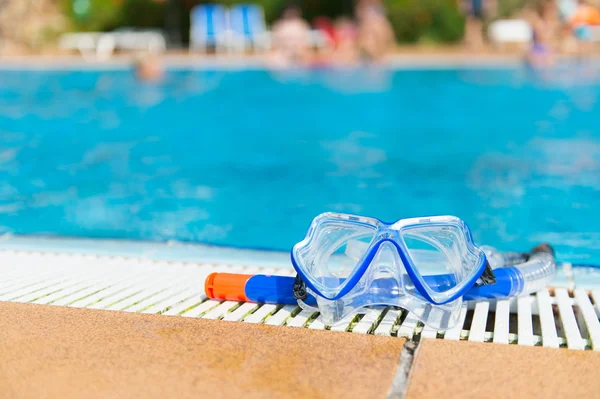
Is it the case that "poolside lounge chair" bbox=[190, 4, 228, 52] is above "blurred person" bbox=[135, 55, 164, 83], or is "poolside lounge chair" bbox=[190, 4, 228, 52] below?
above

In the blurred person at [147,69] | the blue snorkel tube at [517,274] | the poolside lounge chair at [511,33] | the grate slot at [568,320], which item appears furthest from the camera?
the poolside lounge chair at [511,33]

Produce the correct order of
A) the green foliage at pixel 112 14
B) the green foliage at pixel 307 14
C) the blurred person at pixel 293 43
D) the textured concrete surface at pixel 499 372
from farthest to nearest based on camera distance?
the green foliage at pixel 112 14
the green foliage at pixel 307 14
the blurred person at pixel 293 43
the textured concrete surface at pixel 499 372

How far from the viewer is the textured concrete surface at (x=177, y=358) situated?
1.97m

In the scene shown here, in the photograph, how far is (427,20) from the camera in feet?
56.9

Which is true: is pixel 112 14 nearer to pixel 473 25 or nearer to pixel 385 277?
pixel 473 25

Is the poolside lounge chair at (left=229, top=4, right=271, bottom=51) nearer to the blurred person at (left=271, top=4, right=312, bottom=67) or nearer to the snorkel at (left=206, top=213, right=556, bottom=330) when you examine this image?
the blurred person at (left=271, top=4, right=312, bottom=67)

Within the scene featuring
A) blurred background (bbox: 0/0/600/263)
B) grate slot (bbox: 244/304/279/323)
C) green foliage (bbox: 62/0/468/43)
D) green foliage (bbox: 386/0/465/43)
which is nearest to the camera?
grate slot (bbox: 244/304/279/323)

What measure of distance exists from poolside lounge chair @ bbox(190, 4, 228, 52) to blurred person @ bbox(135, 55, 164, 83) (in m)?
4.10

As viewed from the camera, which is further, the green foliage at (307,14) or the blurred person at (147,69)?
the green foliage at (307,14)

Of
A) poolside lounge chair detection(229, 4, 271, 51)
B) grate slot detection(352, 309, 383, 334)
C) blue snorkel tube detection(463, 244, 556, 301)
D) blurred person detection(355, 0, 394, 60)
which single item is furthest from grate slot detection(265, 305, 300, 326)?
poolside lounge chair detection(229, 4, 271, 51)

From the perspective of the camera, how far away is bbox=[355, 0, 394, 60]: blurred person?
14.9 meters

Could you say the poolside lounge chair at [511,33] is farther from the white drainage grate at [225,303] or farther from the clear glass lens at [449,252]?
the clear glass lens at [449,252]

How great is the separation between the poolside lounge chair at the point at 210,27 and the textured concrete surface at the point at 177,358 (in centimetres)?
1550

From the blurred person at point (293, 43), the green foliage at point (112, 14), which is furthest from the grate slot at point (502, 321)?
the green foliage at point (112, 14)
